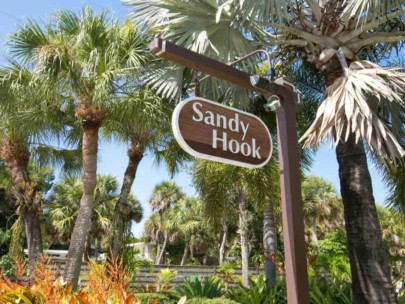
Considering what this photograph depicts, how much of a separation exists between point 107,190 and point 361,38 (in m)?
22.1

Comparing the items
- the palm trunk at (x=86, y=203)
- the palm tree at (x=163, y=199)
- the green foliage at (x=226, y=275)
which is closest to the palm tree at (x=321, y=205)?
the palm tree at (x=163, y=199)

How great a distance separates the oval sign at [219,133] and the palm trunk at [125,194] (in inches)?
307

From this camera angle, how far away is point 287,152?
11.2 feet

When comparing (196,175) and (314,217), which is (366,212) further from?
(314,217)

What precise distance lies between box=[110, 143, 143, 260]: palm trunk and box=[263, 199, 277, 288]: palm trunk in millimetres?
3413

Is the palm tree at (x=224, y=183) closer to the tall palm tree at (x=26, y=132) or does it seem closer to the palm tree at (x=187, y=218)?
the tall palm tree at (x=26, y=132)

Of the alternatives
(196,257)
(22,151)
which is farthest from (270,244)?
(196,257)

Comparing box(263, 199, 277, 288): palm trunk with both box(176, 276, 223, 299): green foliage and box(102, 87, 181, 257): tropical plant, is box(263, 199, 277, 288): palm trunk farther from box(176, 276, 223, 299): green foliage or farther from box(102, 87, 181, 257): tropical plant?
box(102, 87, 181, 257): tropical plant

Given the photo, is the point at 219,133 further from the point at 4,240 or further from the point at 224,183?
the point at 4,240

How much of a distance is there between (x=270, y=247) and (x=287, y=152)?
772cm

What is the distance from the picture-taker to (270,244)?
10.9 meters

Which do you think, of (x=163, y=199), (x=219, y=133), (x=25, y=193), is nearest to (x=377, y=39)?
(x=219, y=133)

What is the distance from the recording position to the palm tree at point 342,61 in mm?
5344

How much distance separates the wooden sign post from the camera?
3.11 m
